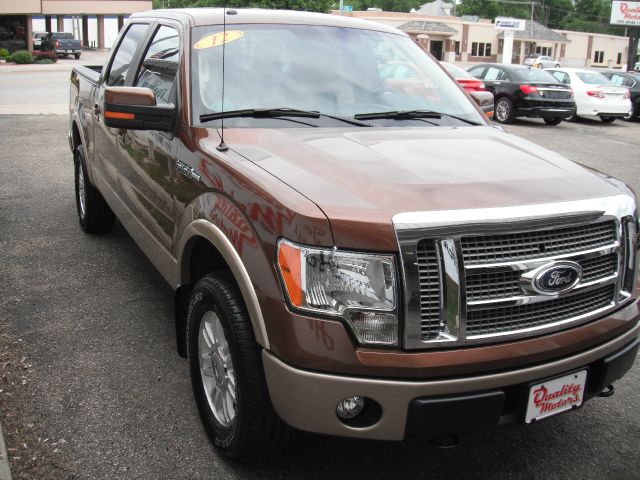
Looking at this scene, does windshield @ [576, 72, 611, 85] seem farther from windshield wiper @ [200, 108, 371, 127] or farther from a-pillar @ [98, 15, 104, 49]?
a-pillar @ [98, 15, 104, 49]

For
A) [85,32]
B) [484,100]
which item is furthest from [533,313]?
[85,32]

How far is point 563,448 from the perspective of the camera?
10.3ft

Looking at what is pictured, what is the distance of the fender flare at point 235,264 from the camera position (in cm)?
249

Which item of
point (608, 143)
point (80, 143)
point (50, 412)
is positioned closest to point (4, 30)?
point (608, 143)

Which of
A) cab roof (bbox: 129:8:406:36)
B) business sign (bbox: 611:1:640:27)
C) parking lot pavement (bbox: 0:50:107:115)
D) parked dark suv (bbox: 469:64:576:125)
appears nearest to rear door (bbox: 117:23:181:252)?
cab roof (bbox: 129:8:406:36)

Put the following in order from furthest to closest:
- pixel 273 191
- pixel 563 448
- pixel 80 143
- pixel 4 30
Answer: pixel 4 30, pixel 80 143, pixel 563 448, pixel 273 191

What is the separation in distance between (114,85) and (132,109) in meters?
1.81

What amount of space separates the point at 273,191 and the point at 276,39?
158cm

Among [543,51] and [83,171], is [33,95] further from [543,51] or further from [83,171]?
[543,51]

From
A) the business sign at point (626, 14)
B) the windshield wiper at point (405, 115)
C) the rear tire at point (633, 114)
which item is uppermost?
the business sign at point (626, 14)

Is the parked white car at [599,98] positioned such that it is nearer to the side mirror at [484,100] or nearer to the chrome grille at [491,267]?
the side mirror at [484,100]

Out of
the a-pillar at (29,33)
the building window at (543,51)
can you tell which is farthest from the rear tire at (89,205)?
the building window at (543,51)

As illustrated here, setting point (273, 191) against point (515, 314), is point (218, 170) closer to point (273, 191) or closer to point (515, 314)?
point (273, 191)

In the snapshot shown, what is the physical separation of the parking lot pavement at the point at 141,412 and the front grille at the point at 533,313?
0.52 meters
